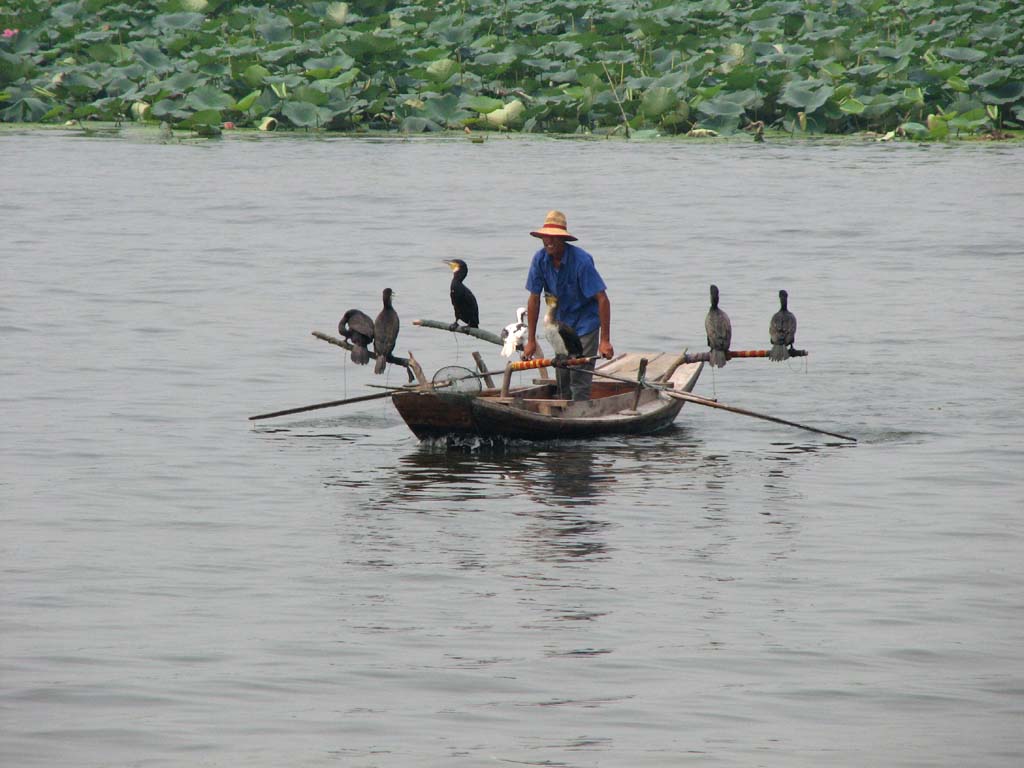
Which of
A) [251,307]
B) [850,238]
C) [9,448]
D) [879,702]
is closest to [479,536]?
[879,702]

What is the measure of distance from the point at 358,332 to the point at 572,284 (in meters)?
1.34

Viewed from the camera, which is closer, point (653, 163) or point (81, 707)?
point (81, 707)

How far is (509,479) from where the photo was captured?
33.0ft

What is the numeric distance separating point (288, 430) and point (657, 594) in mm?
4531

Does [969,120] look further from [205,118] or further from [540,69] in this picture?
[205,118]

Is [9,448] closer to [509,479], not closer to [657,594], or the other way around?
[509,479]

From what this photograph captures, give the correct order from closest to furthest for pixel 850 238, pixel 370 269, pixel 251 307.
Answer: pixel 251 307, pixel 370 269, pixel 850 238

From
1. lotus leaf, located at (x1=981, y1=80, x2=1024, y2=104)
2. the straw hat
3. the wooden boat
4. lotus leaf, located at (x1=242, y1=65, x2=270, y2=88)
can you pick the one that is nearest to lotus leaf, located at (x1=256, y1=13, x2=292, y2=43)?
lotus leaf, located at (x1=242, y1=65, x2=270, y2=88)

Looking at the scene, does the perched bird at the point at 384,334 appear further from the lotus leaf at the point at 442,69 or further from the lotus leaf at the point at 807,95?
the lotus leaf at the point at 442,69

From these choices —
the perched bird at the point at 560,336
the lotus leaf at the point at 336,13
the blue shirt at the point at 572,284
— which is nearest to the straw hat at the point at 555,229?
the blue shirt at the point at 572,284

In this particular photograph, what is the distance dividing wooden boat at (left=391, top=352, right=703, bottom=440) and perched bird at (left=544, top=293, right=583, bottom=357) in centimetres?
46

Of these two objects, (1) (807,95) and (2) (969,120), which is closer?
(2) (969,120)

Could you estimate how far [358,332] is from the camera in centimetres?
1012

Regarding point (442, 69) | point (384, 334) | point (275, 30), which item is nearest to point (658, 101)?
point (442, 69)
